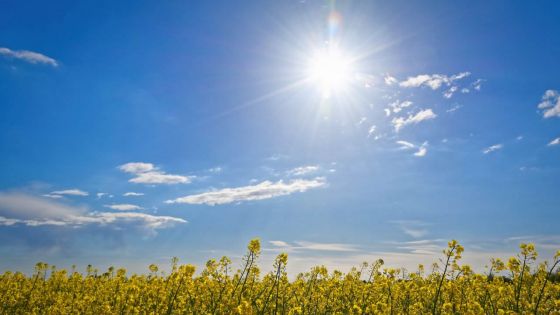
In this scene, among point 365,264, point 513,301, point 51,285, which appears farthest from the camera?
point 51,285

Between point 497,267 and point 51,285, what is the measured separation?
68.7 feet

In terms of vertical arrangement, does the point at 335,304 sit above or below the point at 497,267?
below

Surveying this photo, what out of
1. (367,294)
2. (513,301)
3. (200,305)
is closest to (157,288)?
(200,305)

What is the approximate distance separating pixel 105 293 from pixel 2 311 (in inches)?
133

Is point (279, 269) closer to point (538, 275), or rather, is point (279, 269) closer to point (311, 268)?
point (311, 268)

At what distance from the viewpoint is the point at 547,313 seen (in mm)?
7324

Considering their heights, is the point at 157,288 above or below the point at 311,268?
below

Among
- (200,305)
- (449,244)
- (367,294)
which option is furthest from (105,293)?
(449,244)

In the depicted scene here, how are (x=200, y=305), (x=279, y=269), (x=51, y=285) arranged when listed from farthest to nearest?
(x=51, y=285) < (x=200, y=305) < (x=279, y=269)

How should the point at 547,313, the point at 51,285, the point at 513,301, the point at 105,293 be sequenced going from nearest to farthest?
the point at 547,313 < the point at 513,301 < the point at 105,293 < the point at 51,285

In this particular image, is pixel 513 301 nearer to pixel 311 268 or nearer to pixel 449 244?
pixel 449 244

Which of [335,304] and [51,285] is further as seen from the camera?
[51,285]

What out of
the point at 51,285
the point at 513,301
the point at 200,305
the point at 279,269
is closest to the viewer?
the point at 279,269

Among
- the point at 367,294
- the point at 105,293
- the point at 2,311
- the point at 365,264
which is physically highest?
the point at 365,264
